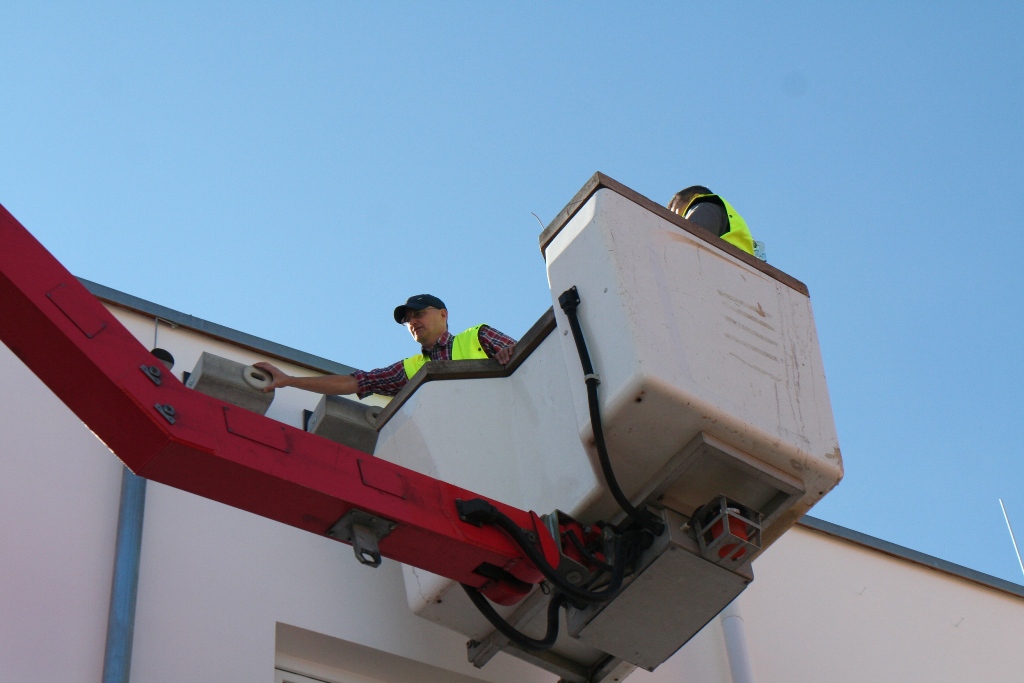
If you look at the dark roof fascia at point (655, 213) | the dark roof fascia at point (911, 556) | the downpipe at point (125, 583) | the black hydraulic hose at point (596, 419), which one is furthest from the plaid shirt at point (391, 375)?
the dark roof fascia at point (911, 556)

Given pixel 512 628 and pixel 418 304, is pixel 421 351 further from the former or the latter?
pixel 512 628

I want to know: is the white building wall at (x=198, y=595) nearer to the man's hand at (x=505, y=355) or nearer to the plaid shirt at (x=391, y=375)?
the plaid shirt at (x=391, y=375)

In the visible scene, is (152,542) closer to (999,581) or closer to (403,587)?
(403,587)

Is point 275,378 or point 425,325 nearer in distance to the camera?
point 275,378

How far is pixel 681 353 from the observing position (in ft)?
17.6

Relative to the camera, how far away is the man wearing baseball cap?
694cm

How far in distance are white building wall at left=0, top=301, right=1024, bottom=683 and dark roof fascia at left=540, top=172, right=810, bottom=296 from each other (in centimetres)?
186

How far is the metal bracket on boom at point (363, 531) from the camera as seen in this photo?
4.98 meters

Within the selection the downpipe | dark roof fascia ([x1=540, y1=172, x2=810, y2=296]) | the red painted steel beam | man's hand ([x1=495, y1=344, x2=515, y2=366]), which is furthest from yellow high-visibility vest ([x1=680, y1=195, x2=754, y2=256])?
the downpipe

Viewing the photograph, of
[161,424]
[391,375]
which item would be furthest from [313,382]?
[161,424]

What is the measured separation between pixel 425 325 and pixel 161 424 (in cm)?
280

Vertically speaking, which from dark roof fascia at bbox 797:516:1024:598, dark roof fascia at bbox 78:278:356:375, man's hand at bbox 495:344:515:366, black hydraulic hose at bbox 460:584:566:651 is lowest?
black hydraulic hose at bbox 460:584:566:651

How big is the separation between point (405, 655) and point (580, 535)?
1529 mm

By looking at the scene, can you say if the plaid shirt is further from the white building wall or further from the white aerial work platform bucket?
the white aerial work platform bucket
